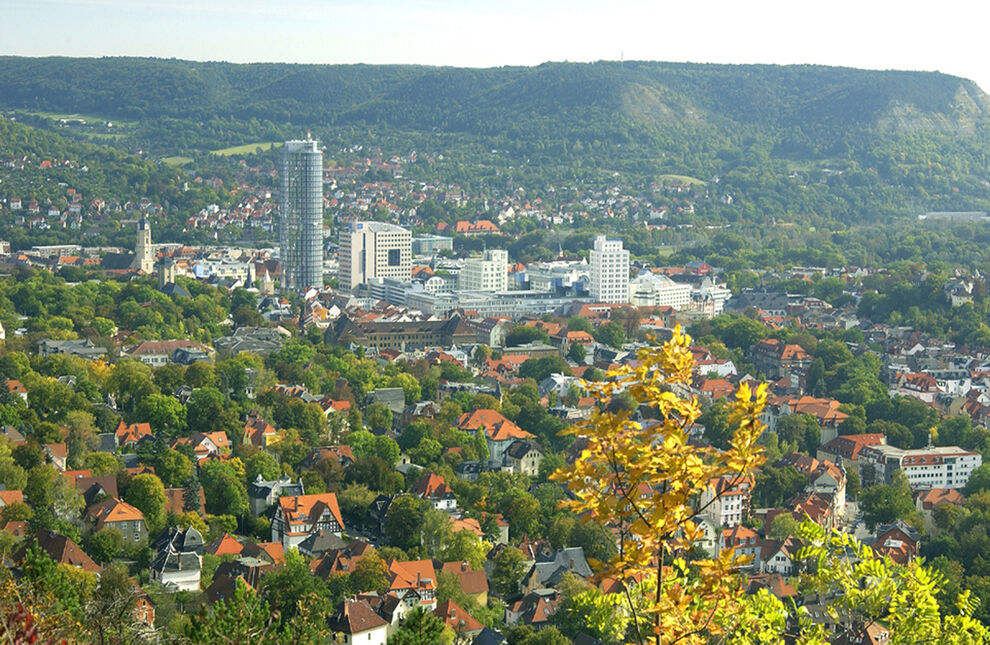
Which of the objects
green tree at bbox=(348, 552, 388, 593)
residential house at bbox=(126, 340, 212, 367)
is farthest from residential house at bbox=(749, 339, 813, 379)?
green tree at bbox=(348, 552, 388, 593)

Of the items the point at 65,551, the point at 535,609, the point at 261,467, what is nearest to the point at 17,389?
the point at 261,467

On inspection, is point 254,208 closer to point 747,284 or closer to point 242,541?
point 747,284

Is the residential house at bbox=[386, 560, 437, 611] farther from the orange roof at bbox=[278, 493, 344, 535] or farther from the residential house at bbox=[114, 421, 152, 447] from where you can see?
the residential house at bbox=[114, 421, 152, 447]

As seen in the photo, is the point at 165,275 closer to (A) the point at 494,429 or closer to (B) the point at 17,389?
(B) the point at 17,389

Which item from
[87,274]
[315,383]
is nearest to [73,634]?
[315,383]

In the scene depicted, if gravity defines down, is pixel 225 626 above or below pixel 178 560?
above

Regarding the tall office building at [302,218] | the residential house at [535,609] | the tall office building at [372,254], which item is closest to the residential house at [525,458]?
the residential house at [535,609]
